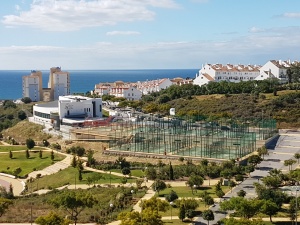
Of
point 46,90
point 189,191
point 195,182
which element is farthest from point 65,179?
point 46,90

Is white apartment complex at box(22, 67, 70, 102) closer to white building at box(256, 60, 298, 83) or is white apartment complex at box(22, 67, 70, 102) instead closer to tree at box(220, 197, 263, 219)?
white building at box(256, 60, 298, 83)

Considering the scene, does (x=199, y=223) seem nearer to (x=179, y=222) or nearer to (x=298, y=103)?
(x=179, y=222)

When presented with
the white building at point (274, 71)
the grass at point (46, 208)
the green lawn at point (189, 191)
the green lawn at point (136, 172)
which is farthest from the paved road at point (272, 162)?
the white building at point (274, 71)

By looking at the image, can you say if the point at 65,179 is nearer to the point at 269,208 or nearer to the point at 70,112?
the point at 269,208

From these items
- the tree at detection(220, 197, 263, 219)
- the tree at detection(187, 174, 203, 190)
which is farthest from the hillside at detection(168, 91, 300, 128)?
the tree at detection(220, 197, 263, 219)

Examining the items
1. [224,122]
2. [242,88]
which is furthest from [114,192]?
[242,88]

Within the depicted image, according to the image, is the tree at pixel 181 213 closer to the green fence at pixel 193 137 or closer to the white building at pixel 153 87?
the green fence at pixel 193 137
